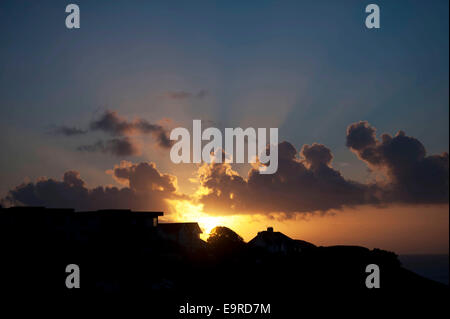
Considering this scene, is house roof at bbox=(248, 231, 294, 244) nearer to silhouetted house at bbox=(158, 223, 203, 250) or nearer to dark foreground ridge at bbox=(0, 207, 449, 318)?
silhouetted house at bbox=(158, 223, 203, 250)

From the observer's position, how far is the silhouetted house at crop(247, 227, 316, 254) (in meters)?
96.4

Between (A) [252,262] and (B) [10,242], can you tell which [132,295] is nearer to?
(B) [10,242]

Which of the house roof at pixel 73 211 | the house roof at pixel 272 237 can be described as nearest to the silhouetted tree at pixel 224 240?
the house roof at pixel 272 237

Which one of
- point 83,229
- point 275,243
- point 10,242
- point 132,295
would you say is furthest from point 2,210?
point 275,243

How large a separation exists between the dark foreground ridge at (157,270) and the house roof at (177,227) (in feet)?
12.5

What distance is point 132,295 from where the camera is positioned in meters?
44.8

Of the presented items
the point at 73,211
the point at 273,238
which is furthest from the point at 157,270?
the point at 273,238

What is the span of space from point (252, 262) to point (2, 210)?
129 feet

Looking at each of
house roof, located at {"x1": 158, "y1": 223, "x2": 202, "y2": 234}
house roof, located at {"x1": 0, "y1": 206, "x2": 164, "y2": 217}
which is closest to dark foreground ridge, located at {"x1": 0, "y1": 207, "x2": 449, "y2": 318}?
house roof, located at {"x1": 0, "y1": 206, "x2": 164, "y2": 217}

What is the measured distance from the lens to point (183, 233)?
77.2 metres

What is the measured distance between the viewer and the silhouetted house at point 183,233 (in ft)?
244

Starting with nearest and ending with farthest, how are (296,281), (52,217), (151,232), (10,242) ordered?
(10,242) → (52,217) → (296,281) → (151,232)

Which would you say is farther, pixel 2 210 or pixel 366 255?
pixel 366 255

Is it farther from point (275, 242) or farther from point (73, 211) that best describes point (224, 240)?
point (73, 211)
